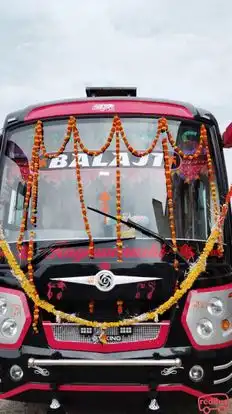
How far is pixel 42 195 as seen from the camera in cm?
502

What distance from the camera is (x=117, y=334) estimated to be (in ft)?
14.9

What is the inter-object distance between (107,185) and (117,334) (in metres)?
1.28

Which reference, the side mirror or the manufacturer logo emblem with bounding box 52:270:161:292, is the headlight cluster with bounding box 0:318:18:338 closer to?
the manufacturer logo emblem with bounding box 52:270:161:292

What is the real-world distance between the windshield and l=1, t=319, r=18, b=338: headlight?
0.73 metres

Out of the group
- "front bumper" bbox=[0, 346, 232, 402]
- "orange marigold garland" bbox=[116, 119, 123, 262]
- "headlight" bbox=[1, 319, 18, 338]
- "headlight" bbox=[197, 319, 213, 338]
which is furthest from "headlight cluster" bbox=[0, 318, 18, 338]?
"headlight" bbox=[197, 319, 213, 338]

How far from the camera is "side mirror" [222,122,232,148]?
16.6ft

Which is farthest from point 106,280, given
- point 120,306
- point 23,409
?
point 23,409

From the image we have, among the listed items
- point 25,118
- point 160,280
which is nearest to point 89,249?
point 160,280

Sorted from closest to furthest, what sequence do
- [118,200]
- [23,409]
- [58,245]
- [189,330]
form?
[189,330], [58,245], [118,200], [23,409]

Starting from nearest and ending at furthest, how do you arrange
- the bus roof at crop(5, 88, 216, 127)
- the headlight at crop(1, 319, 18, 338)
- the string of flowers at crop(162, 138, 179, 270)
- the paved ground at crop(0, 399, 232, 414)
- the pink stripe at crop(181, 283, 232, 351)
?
the pink stripe at crop(181, 283, 232, 351), the headlight at crop(1, 319, 18, 338), the string of flowers at crop(162, 138, 179, 270), the bus roof at crop(5, 88, 216, 127), the paved ground at crop(0, 399, 232, 414)

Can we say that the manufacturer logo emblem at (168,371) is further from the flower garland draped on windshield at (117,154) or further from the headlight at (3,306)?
the headlight at (3,306)

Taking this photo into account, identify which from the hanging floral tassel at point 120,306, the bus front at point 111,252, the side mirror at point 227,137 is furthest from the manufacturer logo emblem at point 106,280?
the side mirror at point 227,137

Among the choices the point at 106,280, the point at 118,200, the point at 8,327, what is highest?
the point at 118,200

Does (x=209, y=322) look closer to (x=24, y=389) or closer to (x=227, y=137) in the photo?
(x=24, y=389)
